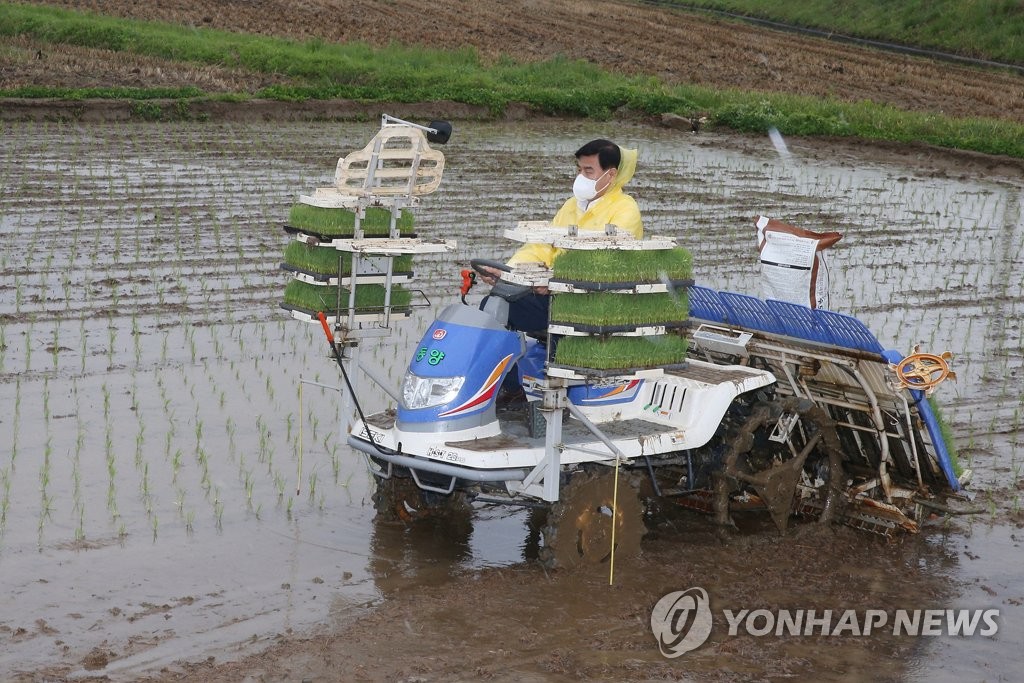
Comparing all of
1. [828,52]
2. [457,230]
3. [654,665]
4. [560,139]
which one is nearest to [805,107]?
[560,139]

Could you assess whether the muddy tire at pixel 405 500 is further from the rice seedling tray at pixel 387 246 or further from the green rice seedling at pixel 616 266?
the green rice seedling at pixel 616 266

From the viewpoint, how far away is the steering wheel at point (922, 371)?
6.36 m

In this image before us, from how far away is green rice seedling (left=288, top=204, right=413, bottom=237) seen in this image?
648cm

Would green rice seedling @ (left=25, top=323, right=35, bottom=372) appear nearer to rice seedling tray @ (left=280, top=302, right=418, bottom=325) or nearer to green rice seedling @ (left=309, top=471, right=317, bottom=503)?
green rice seedling @ (left=309, top=471, right=317, bottom=503)

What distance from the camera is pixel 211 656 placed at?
17.4 ft

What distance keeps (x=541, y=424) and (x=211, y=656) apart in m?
1.95

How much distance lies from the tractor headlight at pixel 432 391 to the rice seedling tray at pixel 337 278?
0.60 meters

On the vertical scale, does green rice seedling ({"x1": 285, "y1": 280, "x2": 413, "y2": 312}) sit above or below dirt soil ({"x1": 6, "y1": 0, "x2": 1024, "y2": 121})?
below

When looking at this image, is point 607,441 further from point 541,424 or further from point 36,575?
point 36,575

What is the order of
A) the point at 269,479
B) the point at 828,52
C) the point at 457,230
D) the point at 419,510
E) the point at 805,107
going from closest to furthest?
1. the point at 419,510
2. the point at 269,479
3. the point at 457,230
4. the point at 805,107
5. the point at 828,52

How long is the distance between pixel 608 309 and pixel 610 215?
3.26 ft

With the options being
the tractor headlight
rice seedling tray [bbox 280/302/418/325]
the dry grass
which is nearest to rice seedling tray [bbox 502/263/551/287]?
the tractor headlight

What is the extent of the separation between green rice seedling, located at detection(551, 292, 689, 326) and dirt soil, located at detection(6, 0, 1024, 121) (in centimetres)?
1745

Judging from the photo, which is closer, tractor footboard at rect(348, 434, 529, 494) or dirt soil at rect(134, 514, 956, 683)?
dirt soil at rect(134, 514, 956, 683)
